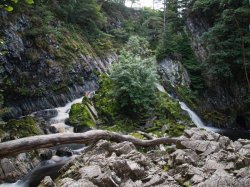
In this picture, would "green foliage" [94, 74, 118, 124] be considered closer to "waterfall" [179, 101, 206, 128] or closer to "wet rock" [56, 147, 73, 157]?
"wet rock" [56, 147, 73, 157]

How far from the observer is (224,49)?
70.6 ft

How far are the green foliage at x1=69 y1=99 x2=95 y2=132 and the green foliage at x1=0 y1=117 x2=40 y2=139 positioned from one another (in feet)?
8.49

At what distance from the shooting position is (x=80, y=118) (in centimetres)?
1533

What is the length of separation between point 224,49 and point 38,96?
13963 millimetres

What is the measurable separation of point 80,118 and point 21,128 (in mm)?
3756

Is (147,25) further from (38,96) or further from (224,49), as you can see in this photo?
(38,96)

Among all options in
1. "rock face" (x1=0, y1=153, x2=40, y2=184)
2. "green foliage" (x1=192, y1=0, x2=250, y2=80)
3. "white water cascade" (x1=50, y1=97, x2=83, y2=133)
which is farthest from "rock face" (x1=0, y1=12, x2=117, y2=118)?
"green foliage" (x1=192, y1=0, x2=250, y2=80)

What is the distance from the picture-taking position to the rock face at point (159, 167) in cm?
589

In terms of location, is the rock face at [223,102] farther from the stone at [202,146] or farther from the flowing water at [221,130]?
the stone at [202,146]

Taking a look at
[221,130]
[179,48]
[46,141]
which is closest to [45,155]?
[46,141]

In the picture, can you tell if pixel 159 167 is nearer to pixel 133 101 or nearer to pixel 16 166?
pixel 16 166

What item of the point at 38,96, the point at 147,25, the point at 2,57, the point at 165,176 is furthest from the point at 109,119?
the point at 147,25

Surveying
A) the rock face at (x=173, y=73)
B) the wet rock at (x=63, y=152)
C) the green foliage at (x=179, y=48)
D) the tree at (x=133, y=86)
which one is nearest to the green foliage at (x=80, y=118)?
the tree at (x=133, y=86)

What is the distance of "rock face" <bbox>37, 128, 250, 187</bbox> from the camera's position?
5895mm
